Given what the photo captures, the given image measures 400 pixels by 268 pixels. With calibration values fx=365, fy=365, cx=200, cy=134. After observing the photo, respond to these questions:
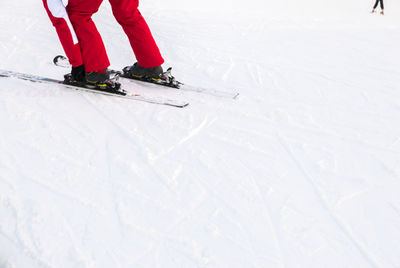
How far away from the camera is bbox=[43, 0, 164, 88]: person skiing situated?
8.03 ft

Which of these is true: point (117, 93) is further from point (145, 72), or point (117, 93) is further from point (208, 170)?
point (208, 170)

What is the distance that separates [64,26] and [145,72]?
27.8 inches

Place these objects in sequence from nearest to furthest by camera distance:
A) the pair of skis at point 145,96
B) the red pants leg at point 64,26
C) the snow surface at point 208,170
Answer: the snow surface at point 208,170 → the red pants leg at point 64,26 → the pair of skis at point 145,96

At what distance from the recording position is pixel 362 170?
6.65ft

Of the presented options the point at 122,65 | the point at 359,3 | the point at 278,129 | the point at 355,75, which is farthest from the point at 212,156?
the point at 359,3

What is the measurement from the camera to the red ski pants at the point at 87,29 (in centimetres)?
244

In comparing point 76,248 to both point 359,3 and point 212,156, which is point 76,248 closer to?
point 212,156

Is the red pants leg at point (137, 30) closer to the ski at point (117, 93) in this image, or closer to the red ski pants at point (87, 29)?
the red ski pants at point (87, 29)

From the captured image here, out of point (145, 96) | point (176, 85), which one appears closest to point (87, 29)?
point (145, 96)

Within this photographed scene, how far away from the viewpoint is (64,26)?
2463 mm

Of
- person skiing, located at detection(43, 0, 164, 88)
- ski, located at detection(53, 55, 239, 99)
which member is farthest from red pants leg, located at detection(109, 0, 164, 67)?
ski, located at detection(53, 55, 239, 99)

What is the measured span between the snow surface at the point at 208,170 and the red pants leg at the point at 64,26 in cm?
33

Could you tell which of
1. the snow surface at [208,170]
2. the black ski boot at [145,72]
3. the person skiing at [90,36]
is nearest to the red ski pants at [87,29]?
the person skiing at [90,36]

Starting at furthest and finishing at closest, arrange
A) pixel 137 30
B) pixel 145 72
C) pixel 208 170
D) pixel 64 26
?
pixel 145 72
pixel 137 30
pixel 64 26
pixel 208 170
